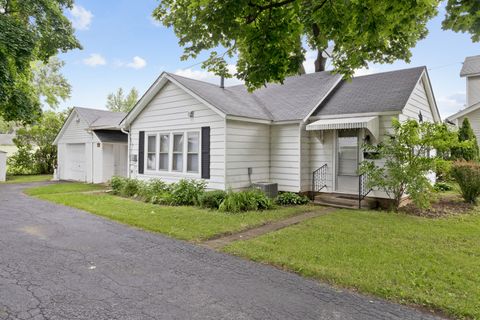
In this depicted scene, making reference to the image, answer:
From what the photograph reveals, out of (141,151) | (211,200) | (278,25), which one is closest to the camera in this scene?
(278,25)

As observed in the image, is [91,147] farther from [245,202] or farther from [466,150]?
[466,150]

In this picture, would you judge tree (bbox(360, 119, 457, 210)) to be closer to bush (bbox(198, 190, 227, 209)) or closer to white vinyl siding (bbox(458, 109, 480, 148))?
bush (bbox(198, 190, 227, 209))

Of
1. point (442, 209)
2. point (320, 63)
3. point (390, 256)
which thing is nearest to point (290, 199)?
point (442, 209)

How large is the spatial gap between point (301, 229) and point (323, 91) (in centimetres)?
713

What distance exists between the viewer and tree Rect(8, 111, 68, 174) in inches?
842

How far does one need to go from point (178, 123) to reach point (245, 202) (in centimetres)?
469

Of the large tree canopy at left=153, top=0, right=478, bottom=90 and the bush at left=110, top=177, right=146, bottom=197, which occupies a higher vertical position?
the large tree canopy at left=153, top=0, right=478, bottom=90

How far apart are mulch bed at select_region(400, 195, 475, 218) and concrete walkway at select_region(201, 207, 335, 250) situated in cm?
290

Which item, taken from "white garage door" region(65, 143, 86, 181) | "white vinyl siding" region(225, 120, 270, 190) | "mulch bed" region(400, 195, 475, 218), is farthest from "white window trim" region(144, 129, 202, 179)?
"white garage door" region(65, 143, 86, 181)

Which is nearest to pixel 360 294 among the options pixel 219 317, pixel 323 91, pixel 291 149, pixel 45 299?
pixel 219 317

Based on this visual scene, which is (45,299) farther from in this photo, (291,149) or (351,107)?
(351,107)

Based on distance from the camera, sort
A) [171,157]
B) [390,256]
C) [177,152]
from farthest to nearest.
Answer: [171,157], [177,152], [390,256]

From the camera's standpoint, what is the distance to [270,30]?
262 inches

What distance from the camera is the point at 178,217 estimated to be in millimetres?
8156
